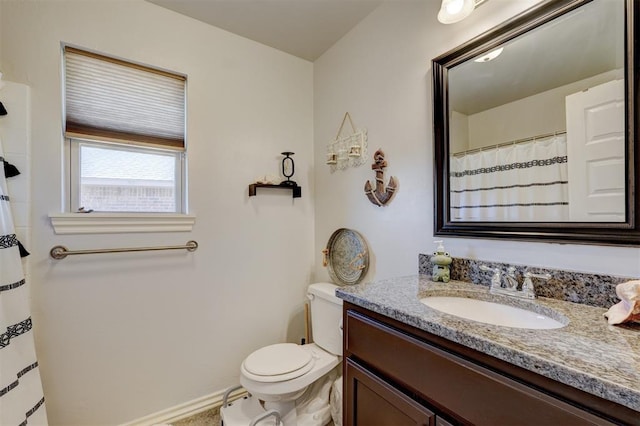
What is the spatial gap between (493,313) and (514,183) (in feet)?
1.65

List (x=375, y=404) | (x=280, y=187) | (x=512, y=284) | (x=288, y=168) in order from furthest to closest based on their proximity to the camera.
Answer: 1. (x=288, y=168)
2. (x=280, y=187)
3. (x=512, y=284)
4. (x=375, y=404)

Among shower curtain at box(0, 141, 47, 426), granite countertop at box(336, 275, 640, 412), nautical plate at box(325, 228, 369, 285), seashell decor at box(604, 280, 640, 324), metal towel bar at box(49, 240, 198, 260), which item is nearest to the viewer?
granite countertop at box(336, 275, 640, 412)

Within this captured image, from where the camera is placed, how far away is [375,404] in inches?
36.5

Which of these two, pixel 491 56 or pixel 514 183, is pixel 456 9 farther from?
pixel 514 183

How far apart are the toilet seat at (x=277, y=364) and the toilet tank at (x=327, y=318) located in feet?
0.45

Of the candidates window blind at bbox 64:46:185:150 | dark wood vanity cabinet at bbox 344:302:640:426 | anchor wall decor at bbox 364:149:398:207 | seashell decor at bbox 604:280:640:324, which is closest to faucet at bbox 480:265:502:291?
seashell decor at bbox 604:280:640:324

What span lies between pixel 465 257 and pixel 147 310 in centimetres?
171

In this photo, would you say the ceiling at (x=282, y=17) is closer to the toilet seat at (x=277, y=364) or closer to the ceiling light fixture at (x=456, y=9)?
the ceiling light fixture at (x=456, y=9)

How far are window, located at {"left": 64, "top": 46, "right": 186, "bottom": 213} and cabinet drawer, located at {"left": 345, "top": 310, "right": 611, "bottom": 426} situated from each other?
1.42 m

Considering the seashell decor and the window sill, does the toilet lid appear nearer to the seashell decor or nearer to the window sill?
the window sill

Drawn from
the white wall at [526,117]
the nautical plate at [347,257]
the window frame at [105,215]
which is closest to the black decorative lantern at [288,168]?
the nautical plate at [347,257]

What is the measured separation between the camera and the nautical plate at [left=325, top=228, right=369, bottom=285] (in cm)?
173

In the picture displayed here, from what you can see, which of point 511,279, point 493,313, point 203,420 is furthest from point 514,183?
point 203,420

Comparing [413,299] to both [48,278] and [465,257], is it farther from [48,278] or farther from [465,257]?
A: [48,278]
